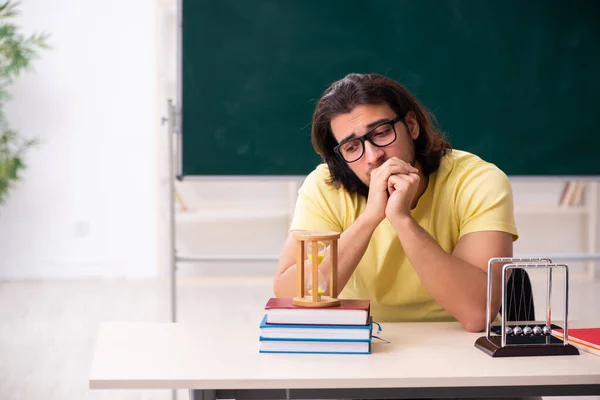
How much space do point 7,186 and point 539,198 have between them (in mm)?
4186

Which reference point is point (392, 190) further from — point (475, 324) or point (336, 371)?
point (336, 371)

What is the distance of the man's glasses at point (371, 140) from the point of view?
171cm

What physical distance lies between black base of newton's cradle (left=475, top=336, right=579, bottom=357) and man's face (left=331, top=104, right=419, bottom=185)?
53 cm

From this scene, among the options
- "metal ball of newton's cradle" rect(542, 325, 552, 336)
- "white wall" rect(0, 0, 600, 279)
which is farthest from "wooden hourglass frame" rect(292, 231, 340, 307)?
"white wall" rect(0, 0, 600, 279)

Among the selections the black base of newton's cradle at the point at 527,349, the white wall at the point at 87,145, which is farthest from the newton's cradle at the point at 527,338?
the white wall at the point at 87,145

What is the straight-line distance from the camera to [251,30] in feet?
9.54

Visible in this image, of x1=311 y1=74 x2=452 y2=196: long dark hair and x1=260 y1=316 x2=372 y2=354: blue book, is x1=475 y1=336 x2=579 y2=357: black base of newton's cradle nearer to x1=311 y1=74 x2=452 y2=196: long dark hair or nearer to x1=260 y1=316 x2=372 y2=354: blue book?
x1=260 y1=316 x2=372 y2=354: blue book

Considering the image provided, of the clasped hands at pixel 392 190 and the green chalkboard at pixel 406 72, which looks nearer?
the clasped hands at pixel 392 190

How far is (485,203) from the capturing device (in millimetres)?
1686

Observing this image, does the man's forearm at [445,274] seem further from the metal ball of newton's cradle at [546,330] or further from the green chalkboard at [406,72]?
the green chalkboard at [406,72]

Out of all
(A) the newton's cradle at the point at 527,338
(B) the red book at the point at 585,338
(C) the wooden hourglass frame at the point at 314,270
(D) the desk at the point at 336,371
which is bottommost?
(D) the desk at the point at 336,371

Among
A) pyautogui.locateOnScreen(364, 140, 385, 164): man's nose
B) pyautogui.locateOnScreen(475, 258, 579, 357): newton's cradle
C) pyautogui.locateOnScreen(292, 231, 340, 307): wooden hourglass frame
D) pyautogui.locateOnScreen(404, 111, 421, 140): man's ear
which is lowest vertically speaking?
pyautogui.locateOnScreen(475, 258, 579, 357): newton's cradle

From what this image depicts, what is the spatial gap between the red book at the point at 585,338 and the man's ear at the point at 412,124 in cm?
59

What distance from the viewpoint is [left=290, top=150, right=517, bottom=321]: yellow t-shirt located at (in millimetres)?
1751
